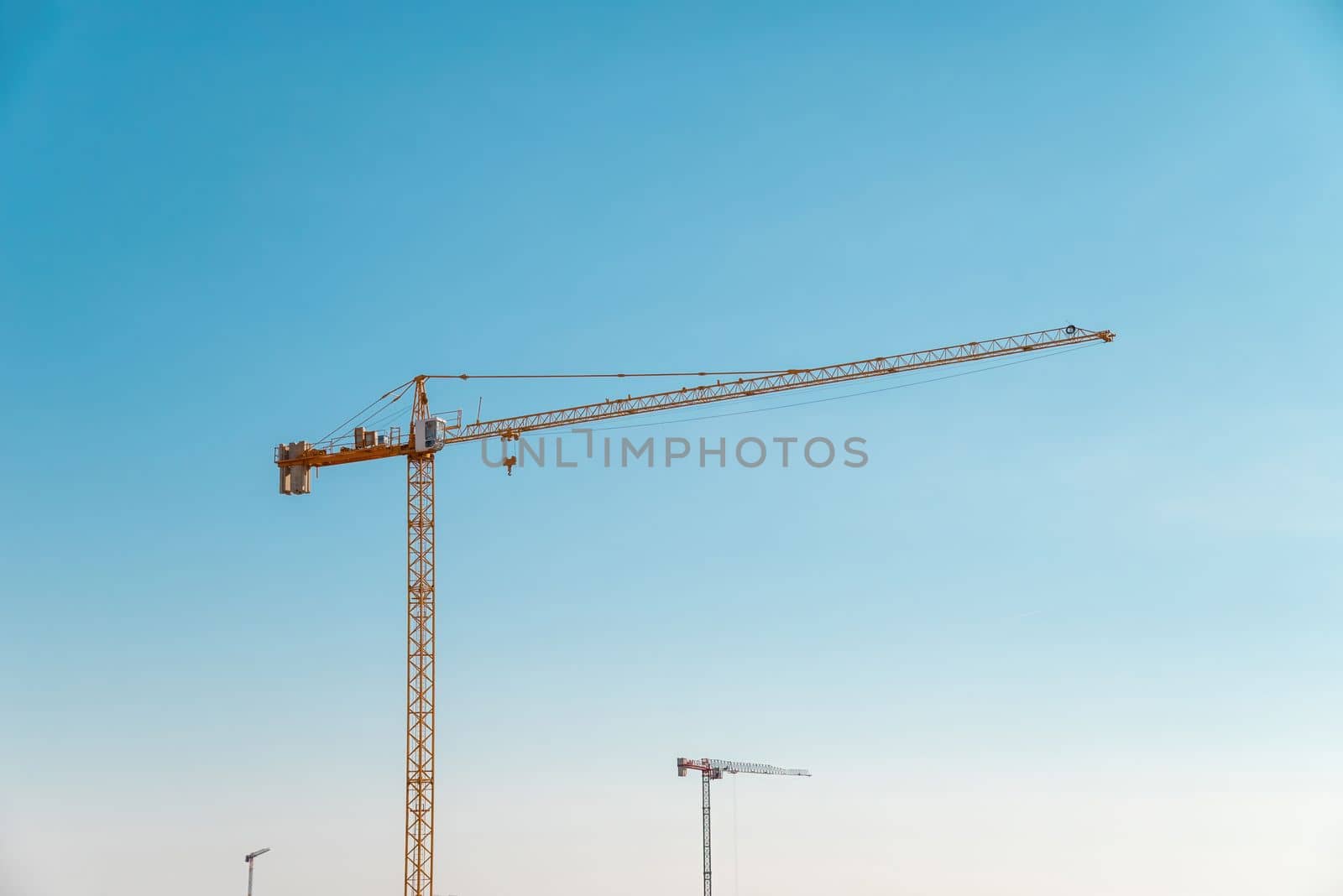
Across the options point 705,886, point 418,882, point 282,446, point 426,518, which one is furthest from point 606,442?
point 705,886

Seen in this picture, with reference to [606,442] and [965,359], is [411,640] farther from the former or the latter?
[965,359]

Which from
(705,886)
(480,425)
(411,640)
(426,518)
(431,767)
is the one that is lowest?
(705,886)

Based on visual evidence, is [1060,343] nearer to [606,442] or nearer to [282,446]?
[606,442]

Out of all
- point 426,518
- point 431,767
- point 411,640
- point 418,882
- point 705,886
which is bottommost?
point 705,886

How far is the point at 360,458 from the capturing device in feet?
385

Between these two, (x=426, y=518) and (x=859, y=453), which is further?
(x=426, y=518)

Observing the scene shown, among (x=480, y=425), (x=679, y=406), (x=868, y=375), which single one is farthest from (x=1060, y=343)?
(x=480, y=425)

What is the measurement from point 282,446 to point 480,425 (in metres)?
16.3

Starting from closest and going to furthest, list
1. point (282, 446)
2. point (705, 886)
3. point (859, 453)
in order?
point (859, 453) < point (282, 446) < point (705, 886)

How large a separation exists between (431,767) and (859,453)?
1662 inches

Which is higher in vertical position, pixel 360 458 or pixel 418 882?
pixel 360 458

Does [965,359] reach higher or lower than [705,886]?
higher

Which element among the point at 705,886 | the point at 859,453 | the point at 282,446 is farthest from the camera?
the point at 705,886

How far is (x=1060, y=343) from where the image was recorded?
120688 millimetres
